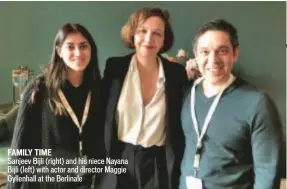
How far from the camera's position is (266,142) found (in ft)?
1.94

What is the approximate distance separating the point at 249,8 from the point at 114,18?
34 cm

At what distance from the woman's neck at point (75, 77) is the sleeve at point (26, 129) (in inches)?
3.7

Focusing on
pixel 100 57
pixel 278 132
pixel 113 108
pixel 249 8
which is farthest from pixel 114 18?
pixel 278 132

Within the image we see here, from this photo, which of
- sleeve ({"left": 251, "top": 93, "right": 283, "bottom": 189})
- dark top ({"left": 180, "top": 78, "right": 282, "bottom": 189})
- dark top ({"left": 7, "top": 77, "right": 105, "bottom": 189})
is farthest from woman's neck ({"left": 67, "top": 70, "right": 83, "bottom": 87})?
sleeve ({"left": 251, "top": 93, "right": 283, "bottom": 189})

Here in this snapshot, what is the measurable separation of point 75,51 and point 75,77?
0.22 feet

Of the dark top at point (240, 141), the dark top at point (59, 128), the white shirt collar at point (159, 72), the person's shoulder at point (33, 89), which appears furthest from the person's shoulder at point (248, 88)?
the person's shoulder at point (33, 89)

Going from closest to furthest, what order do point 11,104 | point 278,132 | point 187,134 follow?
1. point 278,132
2. point 187,134
3. point 11,104

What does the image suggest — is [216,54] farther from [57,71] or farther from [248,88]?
[57,71]

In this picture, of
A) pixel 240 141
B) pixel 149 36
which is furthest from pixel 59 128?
pixel 240 141

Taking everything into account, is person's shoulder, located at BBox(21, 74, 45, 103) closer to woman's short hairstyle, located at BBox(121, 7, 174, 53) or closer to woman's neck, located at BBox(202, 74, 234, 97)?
woman's short hairstyle, located at BBox(121, 7, 174, 53)

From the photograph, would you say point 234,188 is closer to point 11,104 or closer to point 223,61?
point 223,61

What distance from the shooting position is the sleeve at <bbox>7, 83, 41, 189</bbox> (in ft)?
2.37

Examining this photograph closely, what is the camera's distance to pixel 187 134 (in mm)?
702

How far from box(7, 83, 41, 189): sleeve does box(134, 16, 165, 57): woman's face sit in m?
0.28
